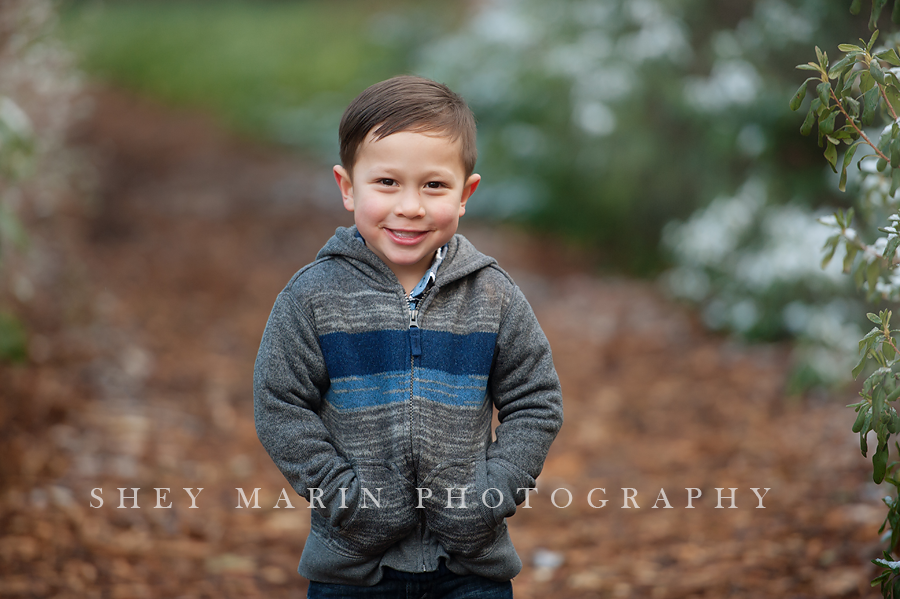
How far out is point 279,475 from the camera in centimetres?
412

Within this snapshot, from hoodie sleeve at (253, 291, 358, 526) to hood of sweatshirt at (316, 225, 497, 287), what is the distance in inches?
A: 6.0

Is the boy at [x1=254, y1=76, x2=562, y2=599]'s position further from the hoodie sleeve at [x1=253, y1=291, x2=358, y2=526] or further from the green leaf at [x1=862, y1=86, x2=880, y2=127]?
the green leaf at [x1=862, y1=86, x2=880, y2=127]

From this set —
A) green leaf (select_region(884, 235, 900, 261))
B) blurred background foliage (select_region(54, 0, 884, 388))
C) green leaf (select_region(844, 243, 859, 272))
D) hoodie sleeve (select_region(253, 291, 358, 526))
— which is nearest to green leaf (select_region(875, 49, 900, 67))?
green leaf (select_region(884, 235, 900, 261))

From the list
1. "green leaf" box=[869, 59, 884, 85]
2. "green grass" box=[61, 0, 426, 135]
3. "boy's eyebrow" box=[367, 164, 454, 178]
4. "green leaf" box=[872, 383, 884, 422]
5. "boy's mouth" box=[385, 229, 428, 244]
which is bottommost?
"green leaf" box=[872, 383, 884, 422]

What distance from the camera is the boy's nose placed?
172 cm

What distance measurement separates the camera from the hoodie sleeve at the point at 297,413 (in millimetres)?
1723

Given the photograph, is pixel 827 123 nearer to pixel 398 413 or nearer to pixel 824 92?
pixel 824 92

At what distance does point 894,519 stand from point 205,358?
437 centimetres

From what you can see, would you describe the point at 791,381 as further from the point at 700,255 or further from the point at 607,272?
the point at 607,272

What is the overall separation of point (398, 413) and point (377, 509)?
198 millimetres

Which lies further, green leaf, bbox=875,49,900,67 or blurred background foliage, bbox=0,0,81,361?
blurred background foliage, bbox=0,0,81,361

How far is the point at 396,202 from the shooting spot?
175 centimetres

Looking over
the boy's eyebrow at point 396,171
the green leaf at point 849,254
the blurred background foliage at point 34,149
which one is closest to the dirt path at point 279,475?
the blurred background foliage at point 34,149

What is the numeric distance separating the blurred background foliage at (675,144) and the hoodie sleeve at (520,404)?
3079 millimetres
